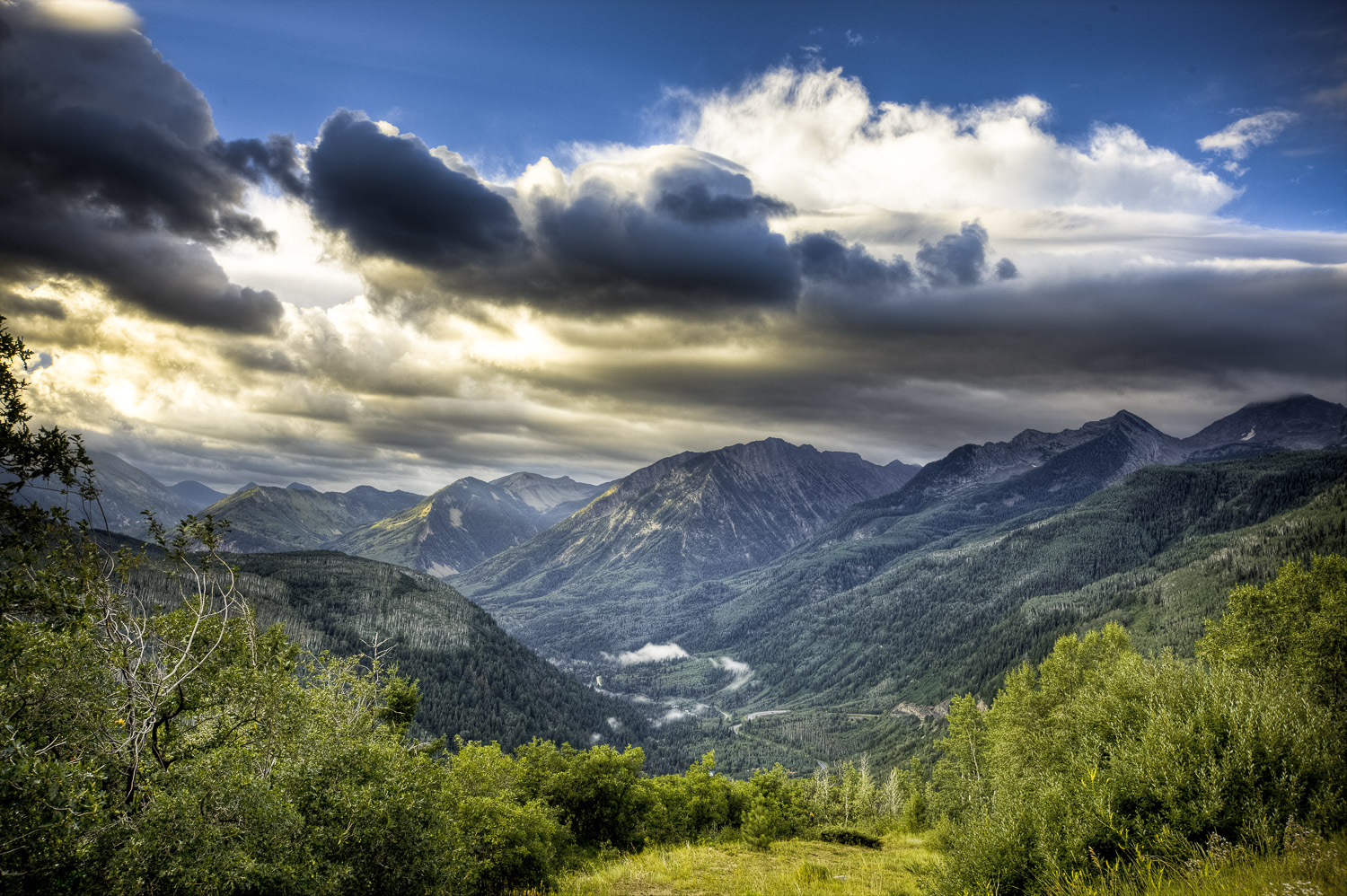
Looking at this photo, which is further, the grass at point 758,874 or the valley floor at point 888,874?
the grass at point 758,874

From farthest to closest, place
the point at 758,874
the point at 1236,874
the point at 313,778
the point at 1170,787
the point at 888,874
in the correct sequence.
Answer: the point at 888,874, the point at 758,874, the point at 313,778, the point at 1170,787, the point at 1236,874

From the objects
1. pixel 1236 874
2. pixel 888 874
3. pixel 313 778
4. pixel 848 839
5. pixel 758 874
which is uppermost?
pixel 1236 874

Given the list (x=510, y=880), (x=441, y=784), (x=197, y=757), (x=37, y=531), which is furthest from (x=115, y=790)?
(x=510, y=880)

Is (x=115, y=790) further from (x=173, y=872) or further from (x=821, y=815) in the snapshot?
(x=821, y=815)

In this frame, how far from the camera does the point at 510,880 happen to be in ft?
127

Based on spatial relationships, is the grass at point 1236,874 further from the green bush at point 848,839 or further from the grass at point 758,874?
the green bush at point 848,839

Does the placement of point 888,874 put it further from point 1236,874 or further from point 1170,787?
point 1236,874

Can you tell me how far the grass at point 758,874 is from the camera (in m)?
26.6

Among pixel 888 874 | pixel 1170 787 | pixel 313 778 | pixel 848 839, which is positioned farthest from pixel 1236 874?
pixel 848 839

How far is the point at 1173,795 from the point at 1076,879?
17.8ft

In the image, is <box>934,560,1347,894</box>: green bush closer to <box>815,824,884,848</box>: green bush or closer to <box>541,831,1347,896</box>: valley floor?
<box>541,831,1347,896</box>: valley floor

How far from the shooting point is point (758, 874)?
98.9 feet

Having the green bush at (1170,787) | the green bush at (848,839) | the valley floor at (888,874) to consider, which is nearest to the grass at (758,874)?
the valley floor at (888,874)

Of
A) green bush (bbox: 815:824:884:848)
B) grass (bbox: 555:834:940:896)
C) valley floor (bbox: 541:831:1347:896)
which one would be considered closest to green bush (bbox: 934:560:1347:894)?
valley floor (bbox: 541:831:1347:896)
